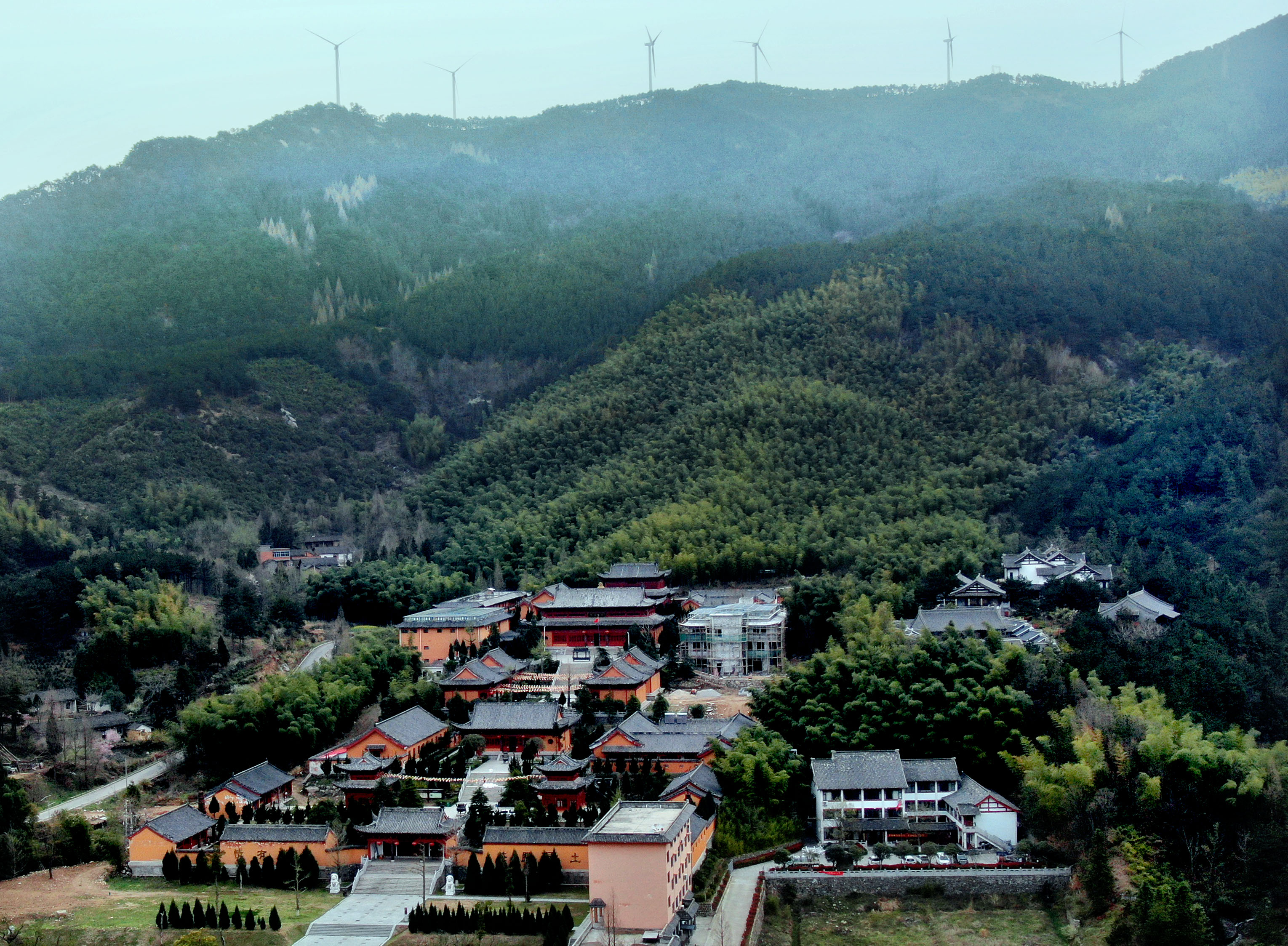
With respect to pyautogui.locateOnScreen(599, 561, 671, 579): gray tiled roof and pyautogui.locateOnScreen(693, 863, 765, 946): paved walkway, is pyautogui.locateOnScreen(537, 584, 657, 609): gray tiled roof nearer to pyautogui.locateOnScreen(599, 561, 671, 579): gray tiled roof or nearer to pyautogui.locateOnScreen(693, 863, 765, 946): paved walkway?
pyautogui.locateOnScreen(599, 561, 671, 579): gray tiled roof

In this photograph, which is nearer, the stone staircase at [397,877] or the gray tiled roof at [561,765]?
the stone staircase at [397,877]

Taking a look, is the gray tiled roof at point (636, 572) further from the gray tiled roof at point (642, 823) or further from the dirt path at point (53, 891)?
the dirt path at point (53, 891)

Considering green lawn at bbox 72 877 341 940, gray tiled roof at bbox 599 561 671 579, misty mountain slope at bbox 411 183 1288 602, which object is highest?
misty mountain slope at bbox 411 183 1288 602

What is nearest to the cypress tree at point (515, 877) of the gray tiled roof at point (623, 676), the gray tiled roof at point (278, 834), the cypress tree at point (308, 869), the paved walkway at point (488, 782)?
the paved walkway at point (488, 782)

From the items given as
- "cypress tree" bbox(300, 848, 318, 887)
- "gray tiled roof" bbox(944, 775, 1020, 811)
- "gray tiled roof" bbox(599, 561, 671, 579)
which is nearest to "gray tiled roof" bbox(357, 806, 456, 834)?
"cypress tree" bbox(300, 848, 318, 887)

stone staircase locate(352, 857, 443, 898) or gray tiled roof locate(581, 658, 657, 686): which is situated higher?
gray tiled roof locate(581, 658, 657, 686)
